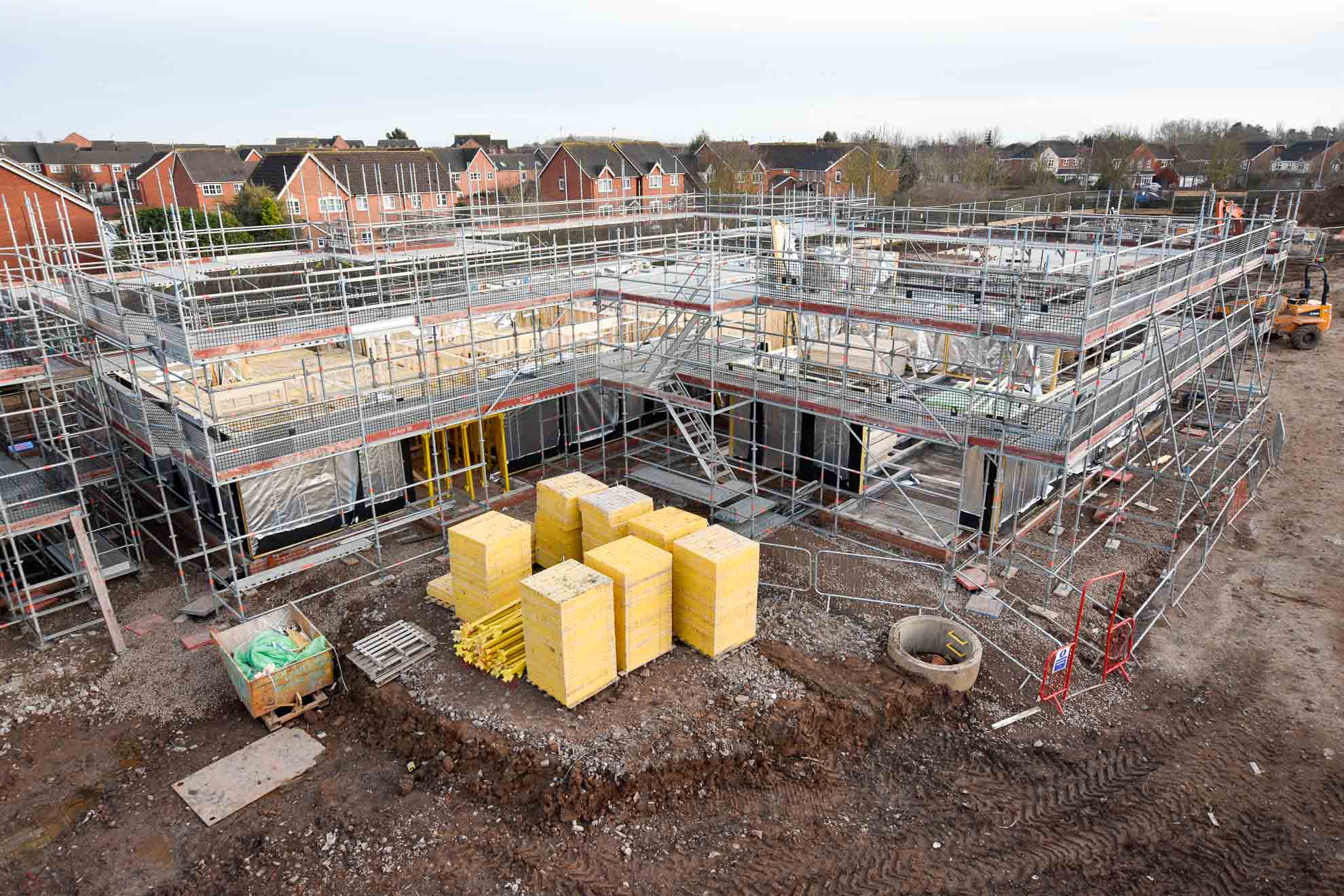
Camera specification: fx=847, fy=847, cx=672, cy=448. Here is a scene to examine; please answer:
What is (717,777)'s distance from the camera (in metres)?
9.77

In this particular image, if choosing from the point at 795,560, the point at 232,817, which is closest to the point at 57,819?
the point at 232,817

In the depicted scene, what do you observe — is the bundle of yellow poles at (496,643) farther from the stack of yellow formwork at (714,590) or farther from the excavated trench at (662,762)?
the stack of yellow formwork at (714,590)

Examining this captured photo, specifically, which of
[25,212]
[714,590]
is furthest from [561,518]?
[25,212]

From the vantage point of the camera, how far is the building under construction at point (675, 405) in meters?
→ 13.0

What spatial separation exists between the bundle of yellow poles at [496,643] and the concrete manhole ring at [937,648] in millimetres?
5104

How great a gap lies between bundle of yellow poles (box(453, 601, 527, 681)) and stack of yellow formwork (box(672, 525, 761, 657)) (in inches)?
86.0

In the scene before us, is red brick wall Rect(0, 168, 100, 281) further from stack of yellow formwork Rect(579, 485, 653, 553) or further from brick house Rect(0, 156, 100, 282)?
stack of yellow formwork Rect(579, 485, 653, 553)

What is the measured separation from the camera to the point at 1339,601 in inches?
529

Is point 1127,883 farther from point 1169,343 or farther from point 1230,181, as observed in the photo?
point 1230,181

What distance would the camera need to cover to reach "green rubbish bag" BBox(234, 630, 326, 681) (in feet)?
35.7

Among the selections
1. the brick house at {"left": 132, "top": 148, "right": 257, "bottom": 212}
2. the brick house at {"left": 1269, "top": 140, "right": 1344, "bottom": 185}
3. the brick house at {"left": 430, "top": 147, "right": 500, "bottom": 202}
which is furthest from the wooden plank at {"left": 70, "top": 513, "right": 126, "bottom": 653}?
the brick house at {"left": 1269, "top": 140, "right": 1344, "bottom": 185}

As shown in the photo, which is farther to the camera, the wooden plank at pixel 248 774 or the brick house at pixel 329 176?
the brick house at pixel 329 176

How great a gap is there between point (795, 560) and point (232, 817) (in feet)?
29.3

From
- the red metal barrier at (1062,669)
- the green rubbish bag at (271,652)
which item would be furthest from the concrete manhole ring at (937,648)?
the green rubbish bag at (271,652)
